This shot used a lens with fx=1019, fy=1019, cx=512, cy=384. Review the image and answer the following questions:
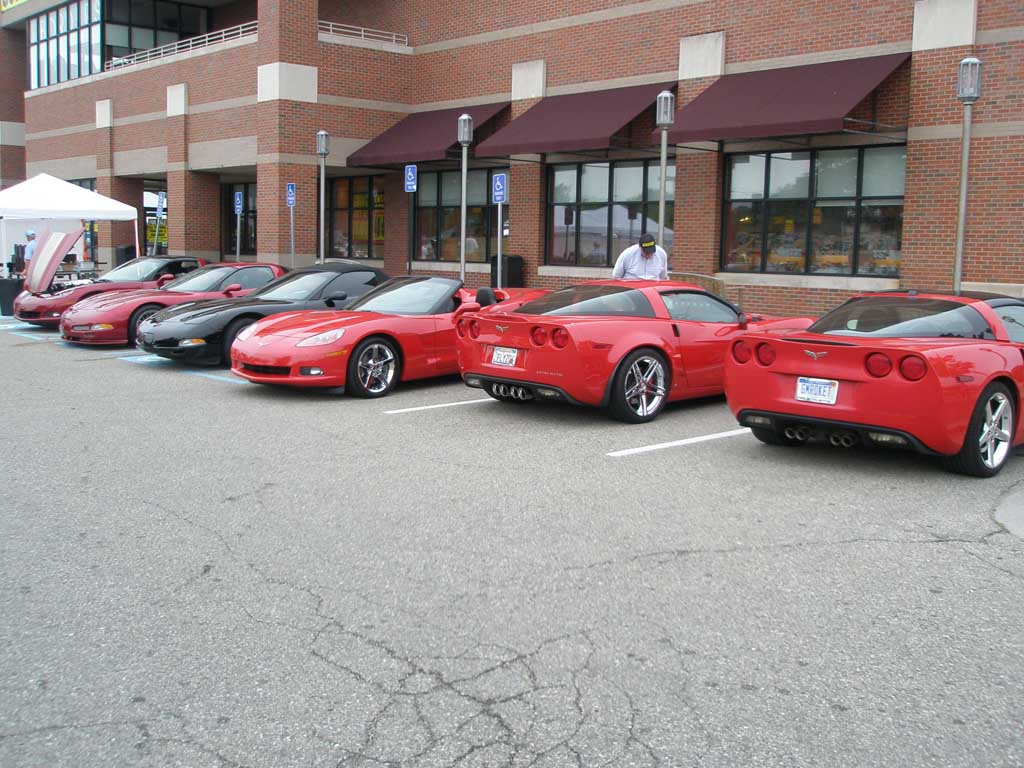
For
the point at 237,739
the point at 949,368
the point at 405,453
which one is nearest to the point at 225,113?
the point at 405,453

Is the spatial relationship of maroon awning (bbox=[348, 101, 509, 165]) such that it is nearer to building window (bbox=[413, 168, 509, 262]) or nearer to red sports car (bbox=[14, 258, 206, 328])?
building window (bbox=[413, 168, 509, 262])

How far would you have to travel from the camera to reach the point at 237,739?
3379mm

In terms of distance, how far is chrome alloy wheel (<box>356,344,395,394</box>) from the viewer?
10883 mm

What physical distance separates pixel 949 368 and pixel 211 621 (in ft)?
16.6

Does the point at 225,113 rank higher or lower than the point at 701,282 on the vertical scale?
higher

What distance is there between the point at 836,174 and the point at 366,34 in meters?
14.9

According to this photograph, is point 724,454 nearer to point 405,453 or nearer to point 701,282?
point 405,453

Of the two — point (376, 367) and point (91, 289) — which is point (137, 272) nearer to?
point (91, 289)

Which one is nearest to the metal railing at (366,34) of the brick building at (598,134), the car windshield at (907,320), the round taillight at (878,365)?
the brick building at (598,134)

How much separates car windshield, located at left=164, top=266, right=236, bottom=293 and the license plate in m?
11.2

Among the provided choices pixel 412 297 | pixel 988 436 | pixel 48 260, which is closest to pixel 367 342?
pixel 412 297

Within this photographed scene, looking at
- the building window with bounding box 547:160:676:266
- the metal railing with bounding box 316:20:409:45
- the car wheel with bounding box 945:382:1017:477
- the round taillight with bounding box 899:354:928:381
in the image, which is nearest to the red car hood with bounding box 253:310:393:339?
the round taillight with bounding box 899:354:928:381

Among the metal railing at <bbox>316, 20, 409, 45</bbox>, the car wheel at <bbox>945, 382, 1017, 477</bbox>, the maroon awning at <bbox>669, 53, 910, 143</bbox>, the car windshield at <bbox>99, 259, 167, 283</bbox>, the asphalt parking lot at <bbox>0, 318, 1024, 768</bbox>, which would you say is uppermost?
the metal railing at <bbox>316, 20, 409, 45</bbox>

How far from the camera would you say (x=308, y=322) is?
11078 millimetres
